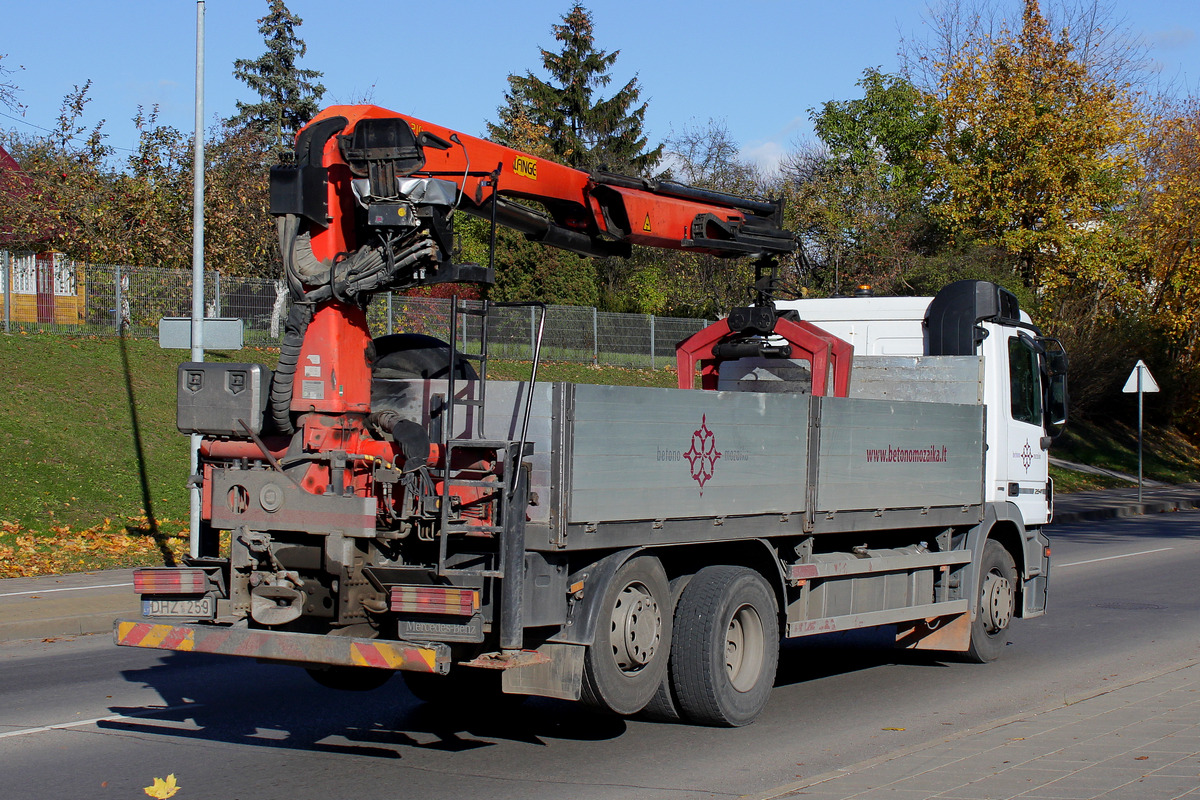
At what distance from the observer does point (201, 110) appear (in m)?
14.8

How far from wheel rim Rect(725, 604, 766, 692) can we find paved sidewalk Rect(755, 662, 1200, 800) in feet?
4.45

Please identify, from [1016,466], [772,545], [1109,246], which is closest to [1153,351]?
[1109,246]

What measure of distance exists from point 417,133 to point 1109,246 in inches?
1325

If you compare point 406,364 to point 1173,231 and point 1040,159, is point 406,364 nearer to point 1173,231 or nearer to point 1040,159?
point 1040,159

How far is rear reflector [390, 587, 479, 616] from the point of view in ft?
19.9

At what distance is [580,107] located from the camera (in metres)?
57.1

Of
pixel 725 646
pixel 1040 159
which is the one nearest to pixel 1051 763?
pixel 725 646

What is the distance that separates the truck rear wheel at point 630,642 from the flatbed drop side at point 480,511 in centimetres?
1

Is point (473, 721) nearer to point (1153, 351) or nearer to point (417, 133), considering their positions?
point (417, 133)

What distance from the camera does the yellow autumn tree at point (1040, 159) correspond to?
36250 mm

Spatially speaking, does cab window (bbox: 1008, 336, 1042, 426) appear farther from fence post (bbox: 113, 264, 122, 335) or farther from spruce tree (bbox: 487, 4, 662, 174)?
spruce tree (bbox: 487, 4, 662, 174)

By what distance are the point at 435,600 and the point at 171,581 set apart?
1.66 meters

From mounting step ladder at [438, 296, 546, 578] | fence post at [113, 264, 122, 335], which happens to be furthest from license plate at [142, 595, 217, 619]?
fence post at [113, 264, 122, 335]

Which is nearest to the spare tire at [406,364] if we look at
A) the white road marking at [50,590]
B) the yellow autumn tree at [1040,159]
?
the white road marking at [50,590]
